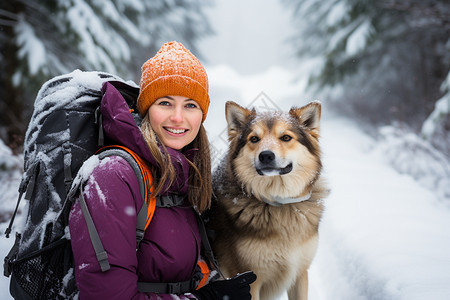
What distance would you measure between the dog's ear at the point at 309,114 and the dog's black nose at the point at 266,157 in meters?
0.51

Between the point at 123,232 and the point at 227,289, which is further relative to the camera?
the point at 227,289

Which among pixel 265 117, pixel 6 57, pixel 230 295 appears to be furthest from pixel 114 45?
pixel 230 295

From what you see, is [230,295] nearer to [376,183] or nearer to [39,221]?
[39,221]

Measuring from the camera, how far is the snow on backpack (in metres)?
1.41

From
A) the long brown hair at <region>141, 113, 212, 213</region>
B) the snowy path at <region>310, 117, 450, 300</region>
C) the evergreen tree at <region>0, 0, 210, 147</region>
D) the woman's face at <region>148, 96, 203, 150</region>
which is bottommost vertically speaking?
the snowy path at <region>310, 117, 450, 300</region>

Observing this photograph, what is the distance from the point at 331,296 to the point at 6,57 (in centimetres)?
735

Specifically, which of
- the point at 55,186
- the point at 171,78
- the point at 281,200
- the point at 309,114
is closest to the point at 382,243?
the point at 281,200

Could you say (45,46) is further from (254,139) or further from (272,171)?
(272,171)

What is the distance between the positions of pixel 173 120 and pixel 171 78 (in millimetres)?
254

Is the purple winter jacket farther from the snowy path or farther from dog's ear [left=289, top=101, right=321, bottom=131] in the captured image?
the snowy path

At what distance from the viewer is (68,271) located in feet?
4.60

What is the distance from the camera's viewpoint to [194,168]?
187cm

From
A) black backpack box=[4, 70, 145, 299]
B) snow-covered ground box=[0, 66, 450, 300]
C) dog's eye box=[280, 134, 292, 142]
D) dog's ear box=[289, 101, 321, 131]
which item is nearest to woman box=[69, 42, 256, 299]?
black backpack box=[4, 70, 145, 299]

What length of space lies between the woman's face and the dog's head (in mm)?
722
